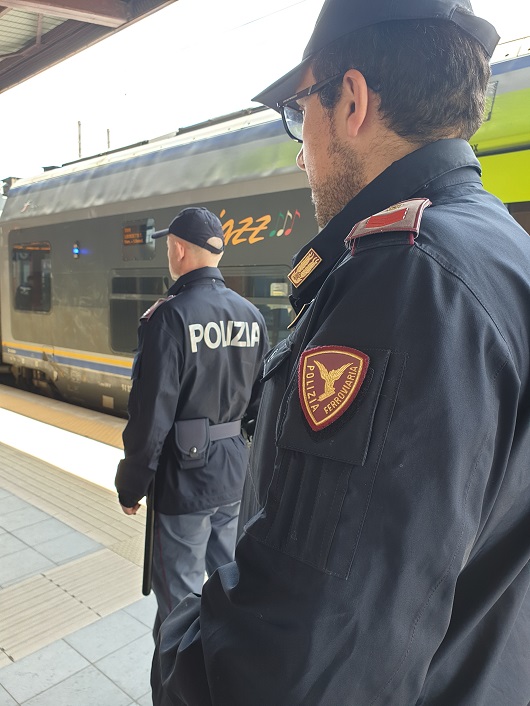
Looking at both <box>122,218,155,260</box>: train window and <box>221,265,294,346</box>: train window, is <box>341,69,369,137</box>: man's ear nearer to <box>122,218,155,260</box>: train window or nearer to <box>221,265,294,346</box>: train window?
<box>221,265,294,346</box>: train window

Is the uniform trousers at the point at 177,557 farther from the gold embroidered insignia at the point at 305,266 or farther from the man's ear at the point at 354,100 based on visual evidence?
the man's ear at the point at 354,100

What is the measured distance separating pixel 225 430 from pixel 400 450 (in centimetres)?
176

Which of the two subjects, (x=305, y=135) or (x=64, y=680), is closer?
(x=305, y=135)

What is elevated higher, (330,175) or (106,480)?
(330,175)

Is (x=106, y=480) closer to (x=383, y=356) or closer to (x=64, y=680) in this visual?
(x=64, y=680)

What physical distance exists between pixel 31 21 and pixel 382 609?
20.0 ft

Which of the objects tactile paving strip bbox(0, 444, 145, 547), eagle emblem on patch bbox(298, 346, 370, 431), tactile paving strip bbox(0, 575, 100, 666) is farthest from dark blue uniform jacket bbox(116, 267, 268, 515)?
tactile paving strip bbox(0, 444, 145, 547)

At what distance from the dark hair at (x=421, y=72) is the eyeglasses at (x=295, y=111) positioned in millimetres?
99

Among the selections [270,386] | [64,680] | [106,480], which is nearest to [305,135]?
[270,386]

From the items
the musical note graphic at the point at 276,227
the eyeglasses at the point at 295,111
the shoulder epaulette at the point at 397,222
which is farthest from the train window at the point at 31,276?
the shoulder epaulette at the point at 397,222

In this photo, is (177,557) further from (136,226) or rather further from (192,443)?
(136,226)

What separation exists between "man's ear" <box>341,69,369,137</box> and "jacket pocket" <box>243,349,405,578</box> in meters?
0.43

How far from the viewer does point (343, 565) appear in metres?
0.62

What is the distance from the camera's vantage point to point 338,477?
2.11 ft
